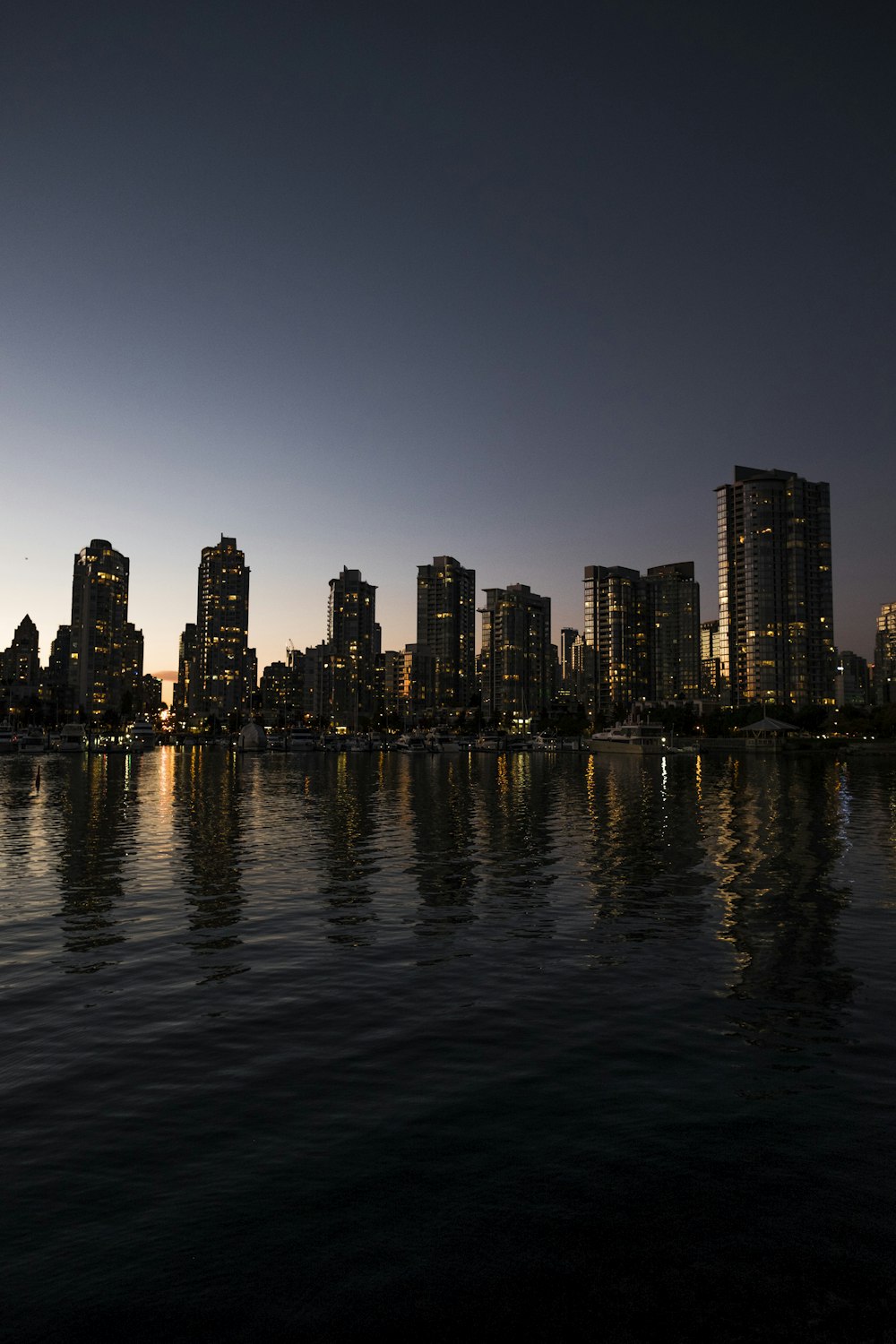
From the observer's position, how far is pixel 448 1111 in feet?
42.1

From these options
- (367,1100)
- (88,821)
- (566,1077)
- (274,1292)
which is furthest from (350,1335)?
(88,821)

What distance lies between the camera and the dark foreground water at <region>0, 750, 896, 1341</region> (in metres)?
8.57

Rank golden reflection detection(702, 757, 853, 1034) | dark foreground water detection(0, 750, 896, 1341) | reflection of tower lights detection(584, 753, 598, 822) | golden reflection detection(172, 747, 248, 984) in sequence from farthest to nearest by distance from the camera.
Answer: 1. reflection of tower lights detection(584, 753, 598, 822)
2. golden reflection detection(172, 747, 248, 984)
3. golden reflection detection(702, 757, 853, 1034)
4. dark foreground water detection(0, 750, 896, 1341)

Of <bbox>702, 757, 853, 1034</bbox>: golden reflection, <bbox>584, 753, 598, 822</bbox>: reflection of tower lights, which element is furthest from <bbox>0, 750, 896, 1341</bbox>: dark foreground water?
<bbox>584, 753, 598, 822</bbox>: reflection of tower lights

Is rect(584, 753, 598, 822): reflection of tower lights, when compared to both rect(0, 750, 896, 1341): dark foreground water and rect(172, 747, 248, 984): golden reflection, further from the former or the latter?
rect(0, 750, 896, 1341): dark foreground water

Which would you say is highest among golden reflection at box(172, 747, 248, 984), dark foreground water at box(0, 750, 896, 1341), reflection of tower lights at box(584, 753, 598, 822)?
dark foreground water at box(0, 750, 896, 1341)

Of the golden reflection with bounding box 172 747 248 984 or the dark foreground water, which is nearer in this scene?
the dark foreground water

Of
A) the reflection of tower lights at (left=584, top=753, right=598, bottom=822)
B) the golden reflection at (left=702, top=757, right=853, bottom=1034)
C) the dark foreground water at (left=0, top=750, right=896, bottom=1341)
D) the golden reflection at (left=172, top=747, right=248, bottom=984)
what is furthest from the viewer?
the reflection of tower lights at (left=584, top=753, right=598, bottom=822)

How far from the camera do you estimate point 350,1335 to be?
7.93 meters

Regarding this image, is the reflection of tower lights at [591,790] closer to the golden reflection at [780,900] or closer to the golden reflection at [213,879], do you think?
the golden reflection at [780,900]

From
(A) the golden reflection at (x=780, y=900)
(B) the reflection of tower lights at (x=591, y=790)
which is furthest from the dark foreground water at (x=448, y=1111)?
(B) the reflection of tower lights at (x=591, y=790)

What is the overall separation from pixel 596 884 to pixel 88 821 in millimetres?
40142

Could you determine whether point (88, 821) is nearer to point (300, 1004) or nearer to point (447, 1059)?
point (300, 1004)

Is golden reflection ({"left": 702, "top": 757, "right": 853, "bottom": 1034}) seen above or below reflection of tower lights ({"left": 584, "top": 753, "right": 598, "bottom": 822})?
above
